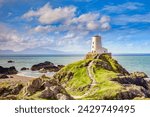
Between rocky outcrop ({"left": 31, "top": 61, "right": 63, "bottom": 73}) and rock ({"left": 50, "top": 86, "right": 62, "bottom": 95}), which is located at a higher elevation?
rocky outcrop ({"left": 31, "top": 61, "right": 63, "bottom": 73})

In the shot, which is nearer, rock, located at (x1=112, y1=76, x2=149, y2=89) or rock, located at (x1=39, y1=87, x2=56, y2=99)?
rock, located at (x1=39, y1=87, x2=56, y2=99)

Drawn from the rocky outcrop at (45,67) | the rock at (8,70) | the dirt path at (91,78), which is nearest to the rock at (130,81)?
the dirt path at (91,78)

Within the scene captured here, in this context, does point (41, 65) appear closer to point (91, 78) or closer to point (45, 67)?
point (45, 67)

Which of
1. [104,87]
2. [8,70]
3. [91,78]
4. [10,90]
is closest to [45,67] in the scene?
[8,70]

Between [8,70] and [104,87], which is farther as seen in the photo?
[8,70]

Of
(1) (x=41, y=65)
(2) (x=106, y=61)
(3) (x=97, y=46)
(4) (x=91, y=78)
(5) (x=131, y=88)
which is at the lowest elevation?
(5) (x=131, y=88)

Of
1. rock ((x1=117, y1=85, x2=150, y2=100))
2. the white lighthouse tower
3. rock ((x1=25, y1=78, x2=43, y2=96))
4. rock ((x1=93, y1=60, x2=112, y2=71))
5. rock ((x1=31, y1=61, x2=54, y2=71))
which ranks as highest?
the white lighthouse tower

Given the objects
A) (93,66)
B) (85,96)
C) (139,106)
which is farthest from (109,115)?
(93,66)

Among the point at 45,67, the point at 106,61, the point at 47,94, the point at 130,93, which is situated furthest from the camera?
the point at 45,67

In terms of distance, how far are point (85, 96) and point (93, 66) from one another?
12.7ft

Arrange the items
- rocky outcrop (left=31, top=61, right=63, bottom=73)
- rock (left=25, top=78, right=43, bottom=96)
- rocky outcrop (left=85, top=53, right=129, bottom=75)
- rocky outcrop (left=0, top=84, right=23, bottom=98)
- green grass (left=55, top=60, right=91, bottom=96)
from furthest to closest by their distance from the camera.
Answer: rocky outcrop (left=31, top=61, right=63, bottom=73) < rocky outcrop (left=85, top=53, right=129, bottom=75) < green grass (left=55, top=60, right=91, bottom=96) < rocky outcrop (left=0, top=84, right=23, bottom=98) < rock (left=25, top=78, right=43, bottom=96)

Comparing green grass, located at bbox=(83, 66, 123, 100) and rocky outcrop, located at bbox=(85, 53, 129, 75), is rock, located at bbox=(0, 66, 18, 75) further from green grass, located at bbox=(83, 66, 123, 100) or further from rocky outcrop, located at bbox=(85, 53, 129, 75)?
green grass, located at bbox=(83, 66, 123, 100)

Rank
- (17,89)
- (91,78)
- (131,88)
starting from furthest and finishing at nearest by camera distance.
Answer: (91,78) → (131,88) → (17,89)

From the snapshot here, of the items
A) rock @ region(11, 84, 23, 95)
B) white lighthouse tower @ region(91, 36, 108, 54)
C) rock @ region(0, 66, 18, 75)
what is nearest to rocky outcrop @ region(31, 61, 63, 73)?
rock @ region(0, 66, 18, 75)
